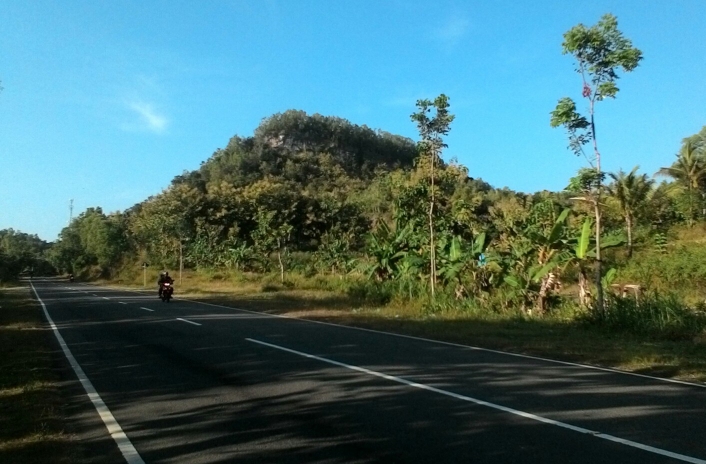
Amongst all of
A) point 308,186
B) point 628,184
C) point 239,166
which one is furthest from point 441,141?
point 239,166

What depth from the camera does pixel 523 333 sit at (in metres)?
16.0

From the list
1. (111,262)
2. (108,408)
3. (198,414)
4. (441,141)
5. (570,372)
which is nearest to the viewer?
(198,414)

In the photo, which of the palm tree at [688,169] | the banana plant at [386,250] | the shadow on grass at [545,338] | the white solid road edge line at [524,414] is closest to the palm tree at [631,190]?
the palm tree at [688,169]

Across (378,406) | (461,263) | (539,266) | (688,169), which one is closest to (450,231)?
(461,263)

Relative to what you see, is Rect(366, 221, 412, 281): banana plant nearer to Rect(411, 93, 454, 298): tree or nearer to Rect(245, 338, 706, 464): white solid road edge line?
Rect(411, 93, 454, 298): tree

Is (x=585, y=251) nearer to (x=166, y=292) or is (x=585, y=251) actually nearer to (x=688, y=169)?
(x=166, y=292)

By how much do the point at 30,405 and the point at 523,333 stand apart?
37.3 ft

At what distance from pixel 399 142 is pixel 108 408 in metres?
94.9

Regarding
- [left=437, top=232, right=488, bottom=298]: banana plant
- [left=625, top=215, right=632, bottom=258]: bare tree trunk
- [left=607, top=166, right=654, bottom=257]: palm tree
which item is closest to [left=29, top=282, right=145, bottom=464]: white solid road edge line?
[left=437, top=232, right=488, bottom=298]: banana plant

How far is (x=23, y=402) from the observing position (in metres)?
8.84

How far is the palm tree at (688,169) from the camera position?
46.4 meters

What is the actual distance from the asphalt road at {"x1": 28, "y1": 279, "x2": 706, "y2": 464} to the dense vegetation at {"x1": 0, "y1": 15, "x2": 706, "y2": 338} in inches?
268

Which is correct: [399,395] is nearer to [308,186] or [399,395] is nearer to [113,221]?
[308,186]

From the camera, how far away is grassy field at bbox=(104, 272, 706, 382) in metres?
11.9
